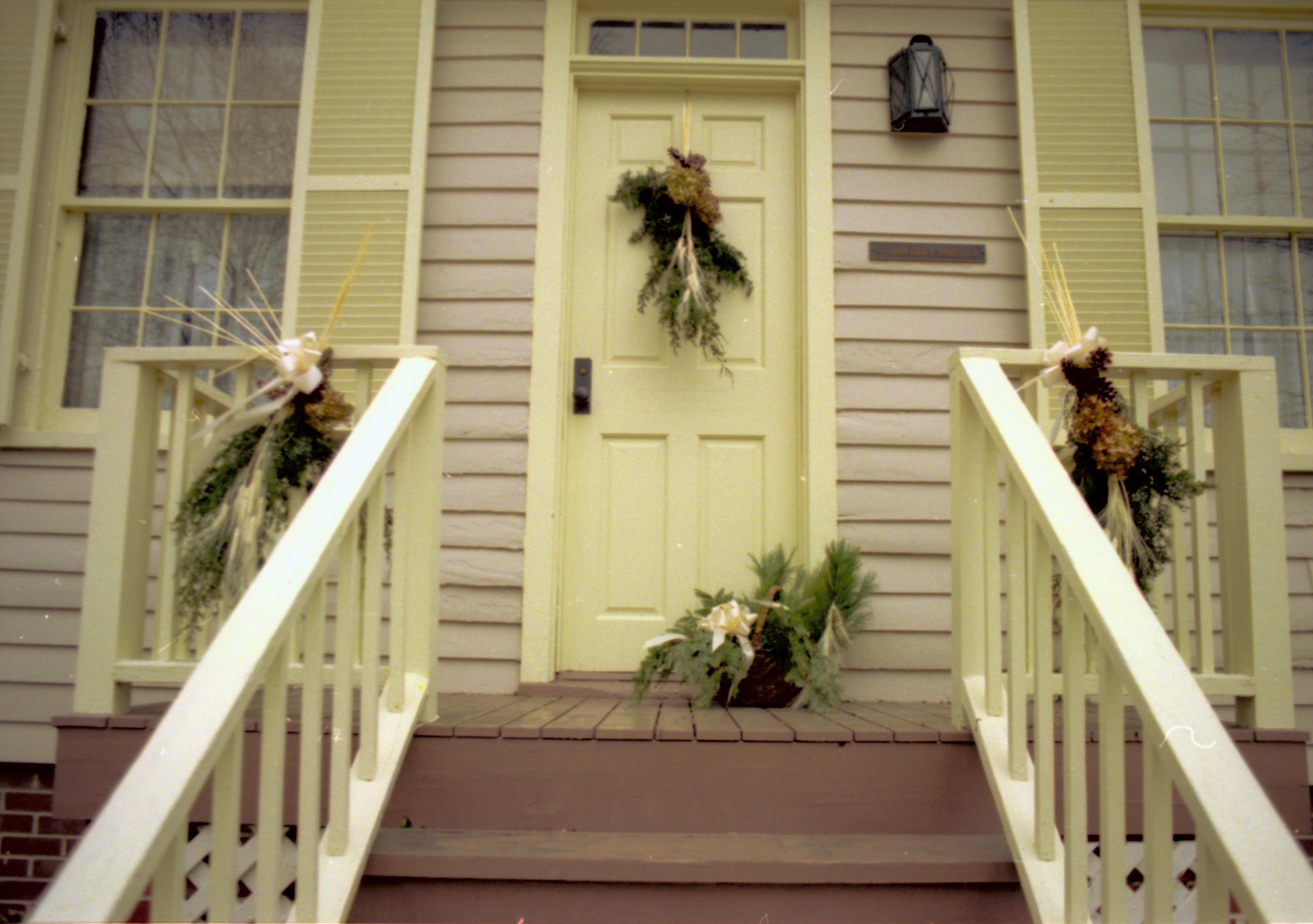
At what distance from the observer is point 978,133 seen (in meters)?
2.99

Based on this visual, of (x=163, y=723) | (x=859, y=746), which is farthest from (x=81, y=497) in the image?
(x=859, y=746)

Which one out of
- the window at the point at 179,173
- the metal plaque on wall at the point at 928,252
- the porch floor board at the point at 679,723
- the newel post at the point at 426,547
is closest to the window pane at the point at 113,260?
the window at the point at 179,173

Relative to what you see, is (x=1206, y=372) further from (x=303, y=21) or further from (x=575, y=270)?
(x=303, y=21)

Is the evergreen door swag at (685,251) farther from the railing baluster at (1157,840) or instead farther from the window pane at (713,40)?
the railing baluster at (1157,840)

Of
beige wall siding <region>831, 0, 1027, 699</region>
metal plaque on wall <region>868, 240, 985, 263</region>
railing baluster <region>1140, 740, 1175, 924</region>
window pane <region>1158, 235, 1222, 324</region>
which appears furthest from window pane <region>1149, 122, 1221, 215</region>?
railing baluster <region>1140, 740, 1175, 924</region>

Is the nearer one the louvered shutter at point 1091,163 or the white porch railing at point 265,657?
the white porch railing at point 265,657

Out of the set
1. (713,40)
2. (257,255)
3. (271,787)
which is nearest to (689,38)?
(713,40)

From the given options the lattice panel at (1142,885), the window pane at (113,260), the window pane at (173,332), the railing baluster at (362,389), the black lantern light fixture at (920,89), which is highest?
the black lantern light fixture at (920,89)

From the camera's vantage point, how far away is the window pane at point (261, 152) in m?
3.07

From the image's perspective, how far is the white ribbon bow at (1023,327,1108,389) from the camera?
1.88 m

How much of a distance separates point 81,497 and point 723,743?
2.28 m

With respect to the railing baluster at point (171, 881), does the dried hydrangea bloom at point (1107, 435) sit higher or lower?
higher

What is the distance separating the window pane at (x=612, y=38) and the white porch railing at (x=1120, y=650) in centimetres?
191

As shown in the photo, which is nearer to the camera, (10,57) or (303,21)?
(10,57)
